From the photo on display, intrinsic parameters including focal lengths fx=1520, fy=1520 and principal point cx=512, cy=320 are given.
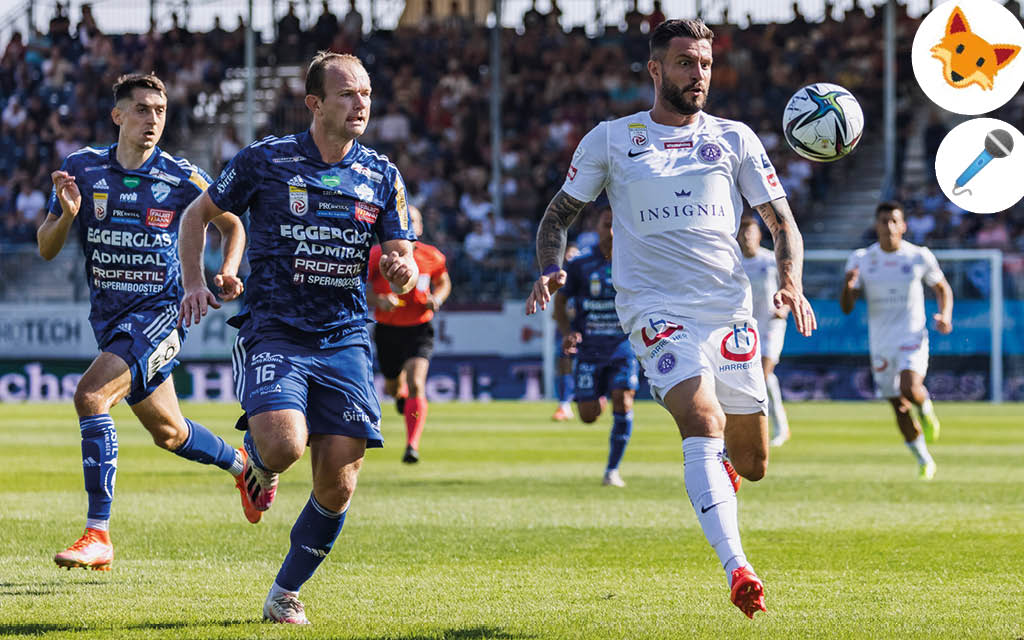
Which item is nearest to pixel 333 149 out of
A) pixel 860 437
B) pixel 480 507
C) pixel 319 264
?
pixel 319 264

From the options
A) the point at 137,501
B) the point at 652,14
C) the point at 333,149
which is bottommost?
the point at 137,501

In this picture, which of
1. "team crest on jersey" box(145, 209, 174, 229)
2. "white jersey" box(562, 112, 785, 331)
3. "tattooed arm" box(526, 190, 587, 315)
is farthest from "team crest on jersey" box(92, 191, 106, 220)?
"white jersey" box(562, 112, 785, 331)

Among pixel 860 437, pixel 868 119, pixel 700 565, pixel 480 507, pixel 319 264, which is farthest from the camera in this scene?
pixel 868 119

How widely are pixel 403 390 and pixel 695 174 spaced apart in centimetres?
931

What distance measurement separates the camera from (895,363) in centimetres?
1461

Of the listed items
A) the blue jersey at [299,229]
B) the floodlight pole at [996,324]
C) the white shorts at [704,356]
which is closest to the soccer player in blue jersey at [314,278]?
the blue jersey at [299,229]

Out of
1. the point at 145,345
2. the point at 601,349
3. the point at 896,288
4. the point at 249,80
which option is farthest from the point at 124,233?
the point at 249,80

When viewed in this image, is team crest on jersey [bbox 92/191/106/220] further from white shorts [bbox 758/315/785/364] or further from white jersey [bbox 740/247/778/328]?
white shorts [bbox 758/315/785/364]

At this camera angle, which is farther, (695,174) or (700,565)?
(700,565)

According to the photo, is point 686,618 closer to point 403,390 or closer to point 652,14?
point 403,390

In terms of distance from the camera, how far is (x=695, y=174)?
6.59 metres

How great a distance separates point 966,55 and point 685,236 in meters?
3.17

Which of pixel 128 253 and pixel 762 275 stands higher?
pixel 128 253

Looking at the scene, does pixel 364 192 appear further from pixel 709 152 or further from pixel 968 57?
pixel 968 57
